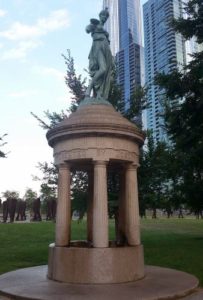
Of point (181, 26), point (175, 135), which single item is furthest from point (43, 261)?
point (181, 26)

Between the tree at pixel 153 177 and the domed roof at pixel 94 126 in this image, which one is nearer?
the domed roof at pixel 94 126

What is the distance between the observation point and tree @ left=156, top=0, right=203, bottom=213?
17.8 metres

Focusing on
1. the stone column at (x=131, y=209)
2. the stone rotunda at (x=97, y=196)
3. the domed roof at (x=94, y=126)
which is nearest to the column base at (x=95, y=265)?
the stone rotunda at (x=97, y=196)

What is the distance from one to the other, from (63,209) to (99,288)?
2.47m

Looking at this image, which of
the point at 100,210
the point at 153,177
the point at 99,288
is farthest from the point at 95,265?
the point at 153,177

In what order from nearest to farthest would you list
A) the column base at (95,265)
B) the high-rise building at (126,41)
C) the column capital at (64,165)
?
the column base at (95,265)
the column capital at (64,165)
the high-rise building at (126,41)

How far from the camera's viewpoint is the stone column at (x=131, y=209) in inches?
403

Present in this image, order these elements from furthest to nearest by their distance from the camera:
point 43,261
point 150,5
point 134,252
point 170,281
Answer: point 150,5 → point 43,261 → point 134,252 → point 170,281

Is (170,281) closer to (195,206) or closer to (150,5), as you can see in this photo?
(195,206)

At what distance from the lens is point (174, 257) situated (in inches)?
535

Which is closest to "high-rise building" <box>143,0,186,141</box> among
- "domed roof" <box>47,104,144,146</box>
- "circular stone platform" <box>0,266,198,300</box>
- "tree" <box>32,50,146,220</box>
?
"tree" <box>32,50,146,220</box>

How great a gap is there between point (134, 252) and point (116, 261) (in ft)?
2.18

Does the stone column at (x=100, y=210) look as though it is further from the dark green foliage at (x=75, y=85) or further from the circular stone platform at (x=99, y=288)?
the dark green foliage at (x=75, y=85)

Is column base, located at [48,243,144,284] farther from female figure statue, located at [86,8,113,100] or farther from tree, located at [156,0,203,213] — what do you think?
tree, located at [156,0,203,213]
